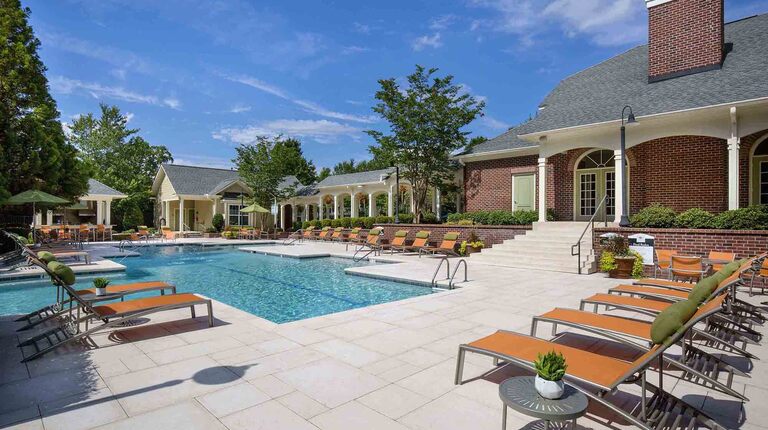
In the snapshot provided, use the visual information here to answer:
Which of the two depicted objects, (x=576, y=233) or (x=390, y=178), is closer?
(x=576, y=233)

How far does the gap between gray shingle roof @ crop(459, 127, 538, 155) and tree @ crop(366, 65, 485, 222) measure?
5.10 ft

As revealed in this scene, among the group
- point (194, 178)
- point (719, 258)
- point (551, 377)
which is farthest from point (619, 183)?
point (194, 178)

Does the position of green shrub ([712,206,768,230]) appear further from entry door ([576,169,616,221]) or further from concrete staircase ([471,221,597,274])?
entry door ([576,169,616,221])

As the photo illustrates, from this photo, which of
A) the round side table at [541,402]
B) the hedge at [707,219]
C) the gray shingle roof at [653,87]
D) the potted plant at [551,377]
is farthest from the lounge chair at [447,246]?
the potted plant at [551,377]

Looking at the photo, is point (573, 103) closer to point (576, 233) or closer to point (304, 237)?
point (576, 233)

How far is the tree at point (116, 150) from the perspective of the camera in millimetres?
37406

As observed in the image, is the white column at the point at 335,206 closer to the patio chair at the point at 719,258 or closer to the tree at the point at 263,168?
the tree at the point at 263,168

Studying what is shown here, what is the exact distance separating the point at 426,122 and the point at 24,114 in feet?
55.1

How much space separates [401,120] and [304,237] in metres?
10.4

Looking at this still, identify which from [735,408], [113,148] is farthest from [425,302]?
[113,148]

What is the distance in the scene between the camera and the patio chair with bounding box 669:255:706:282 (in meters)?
8.22

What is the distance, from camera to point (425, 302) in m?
7.11

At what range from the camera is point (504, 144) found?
60.9 ft

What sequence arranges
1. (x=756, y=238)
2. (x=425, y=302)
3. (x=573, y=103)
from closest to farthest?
(x=425, y=302) → (x=756, y=238) → (x=573, y=103)
